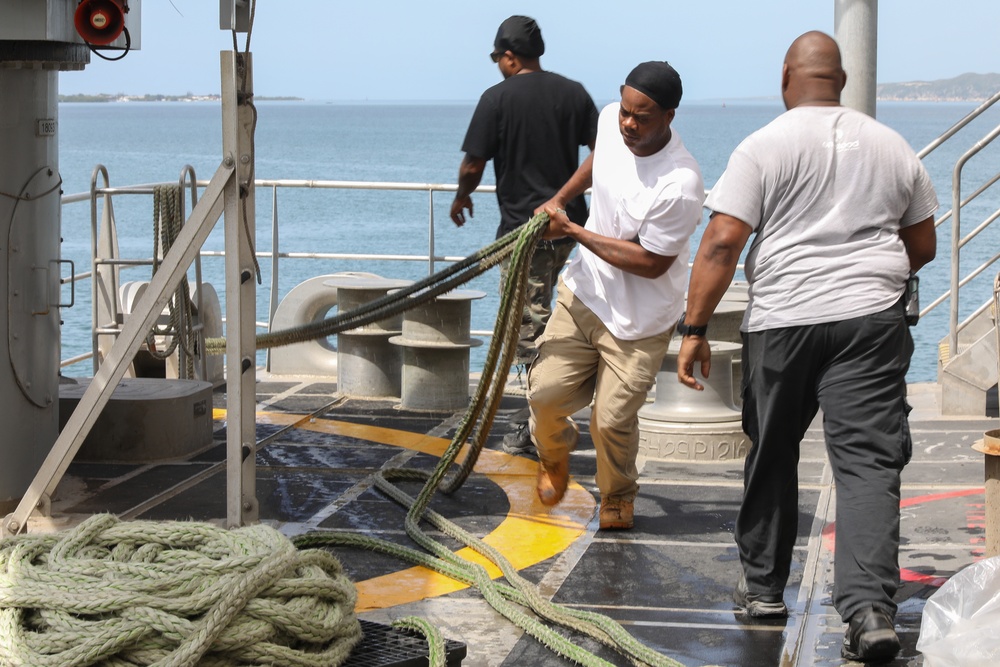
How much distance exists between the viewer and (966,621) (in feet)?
13.8

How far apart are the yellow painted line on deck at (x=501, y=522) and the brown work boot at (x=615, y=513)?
13cm

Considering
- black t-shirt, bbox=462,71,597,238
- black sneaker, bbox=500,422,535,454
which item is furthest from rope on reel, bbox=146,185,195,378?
black sneaker, bbox=500,422,535,454

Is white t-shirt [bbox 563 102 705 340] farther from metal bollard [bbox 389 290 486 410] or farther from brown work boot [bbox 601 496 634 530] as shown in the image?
metal bollard [bbox 389 290 486 410]

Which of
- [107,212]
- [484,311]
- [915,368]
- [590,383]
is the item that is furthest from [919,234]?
[484,311]

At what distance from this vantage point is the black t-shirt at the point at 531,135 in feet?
25.1

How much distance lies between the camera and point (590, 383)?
626 centimetres

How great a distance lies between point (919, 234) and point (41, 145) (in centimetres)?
423

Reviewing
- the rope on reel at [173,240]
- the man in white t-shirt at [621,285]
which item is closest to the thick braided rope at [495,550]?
the man in white t-shirt at [621,285]

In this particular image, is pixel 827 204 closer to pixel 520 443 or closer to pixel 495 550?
pixel 495 550

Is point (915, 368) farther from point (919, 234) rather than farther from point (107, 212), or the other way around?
point (919, 234)

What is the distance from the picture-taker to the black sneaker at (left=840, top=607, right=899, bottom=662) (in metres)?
4.39

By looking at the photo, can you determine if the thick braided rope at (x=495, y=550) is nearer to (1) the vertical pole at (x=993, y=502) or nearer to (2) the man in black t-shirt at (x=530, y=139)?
(2) the man in black t-shirt at (x=530, y=139)

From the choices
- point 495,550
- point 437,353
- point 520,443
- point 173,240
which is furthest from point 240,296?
point 437,353

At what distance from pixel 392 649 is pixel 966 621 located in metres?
1.82
